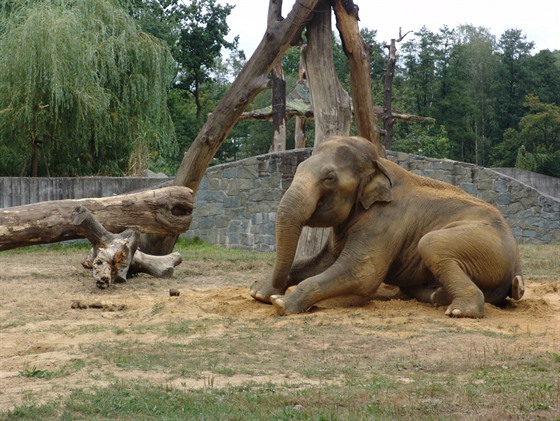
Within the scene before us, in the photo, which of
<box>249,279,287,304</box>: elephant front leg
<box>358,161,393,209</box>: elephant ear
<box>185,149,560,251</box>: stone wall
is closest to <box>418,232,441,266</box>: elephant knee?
<box>358,161,393,209</box>: elephant ear

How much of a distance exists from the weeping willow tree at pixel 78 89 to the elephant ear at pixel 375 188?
12985 millimetres

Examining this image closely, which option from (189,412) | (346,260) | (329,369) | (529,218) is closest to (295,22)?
(346,260)

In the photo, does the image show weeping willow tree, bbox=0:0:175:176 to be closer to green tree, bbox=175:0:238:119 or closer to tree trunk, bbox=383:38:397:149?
tree trunk, bbox=383:38:397:149

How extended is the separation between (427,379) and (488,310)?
3.40 metres

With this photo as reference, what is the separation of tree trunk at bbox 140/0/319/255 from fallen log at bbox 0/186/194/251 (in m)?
0.74

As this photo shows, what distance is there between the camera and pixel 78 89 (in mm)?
22328

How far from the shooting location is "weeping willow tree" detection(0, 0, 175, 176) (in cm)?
2200

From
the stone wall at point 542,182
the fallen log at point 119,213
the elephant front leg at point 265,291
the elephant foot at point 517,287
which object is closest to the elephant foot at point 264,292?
the elephant front leg at point 265,291

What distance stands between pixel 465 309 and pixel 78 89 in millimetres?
15069

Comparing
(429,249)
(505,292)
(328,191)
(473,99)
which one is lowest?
(505,292)

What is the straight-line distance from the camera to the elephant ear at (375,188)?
32.3ft

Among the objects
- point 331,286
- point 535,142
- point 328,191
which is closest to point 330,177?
point 328,191

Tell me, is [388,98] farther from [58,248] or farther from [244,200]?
[58,248]

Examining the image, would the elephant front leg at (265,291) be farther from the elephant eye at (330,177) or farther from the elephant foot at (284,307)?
the elephant eye at (330,177)
